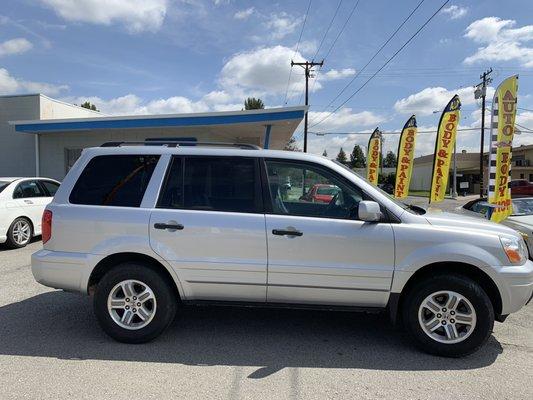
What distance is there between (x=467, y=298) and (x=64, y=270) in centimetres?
388

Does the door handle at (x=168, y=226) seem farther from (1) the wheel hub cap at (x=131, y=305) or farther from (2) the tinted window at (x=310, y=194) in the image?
(2) the tinted window at (x=310, y=194)

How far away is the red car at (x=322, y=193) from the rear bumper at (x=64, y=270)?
2.29 m

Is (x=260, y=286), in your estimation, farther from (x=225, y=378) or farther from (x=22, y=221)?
(x=22, y=221)

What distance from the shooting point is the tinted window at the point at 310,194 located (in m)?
4.34

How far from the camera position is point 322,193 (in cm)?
457

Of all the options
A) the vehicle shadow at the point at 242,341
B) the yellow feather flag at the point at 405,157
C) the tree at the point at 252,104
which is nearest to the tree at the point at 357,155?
the tree at the point at 252,104

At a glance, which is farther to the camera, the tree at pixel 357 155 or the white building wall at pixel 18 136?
the tree at pixel 357 155

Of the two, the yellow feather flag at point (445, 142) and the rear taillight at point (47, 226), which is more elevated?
the yellow feather flag at point (445, 142)

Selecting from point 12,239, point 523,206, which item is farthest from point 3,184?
point 523,206

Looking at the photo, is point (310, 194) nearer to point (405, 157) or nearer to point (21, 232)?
point (21, 232)

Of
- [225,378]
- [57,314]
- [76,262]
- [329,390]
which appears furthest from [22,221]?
[329,390]

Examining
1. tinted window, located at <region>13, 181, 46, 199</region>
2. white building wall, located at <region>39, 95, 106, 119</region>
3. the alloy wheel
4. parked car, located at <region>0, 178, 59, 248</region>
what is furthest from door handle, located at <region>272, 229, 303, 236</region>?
white building wall, located at <region>39, 95, 106, 119</region>

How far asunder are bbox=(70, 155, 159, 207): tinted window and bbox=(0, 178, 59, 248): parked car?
5.50m

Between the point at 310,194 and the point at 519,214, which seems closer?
the point at 310,194
